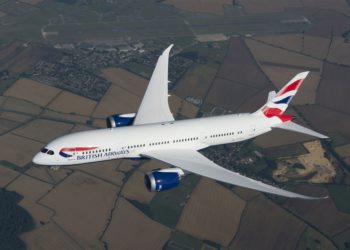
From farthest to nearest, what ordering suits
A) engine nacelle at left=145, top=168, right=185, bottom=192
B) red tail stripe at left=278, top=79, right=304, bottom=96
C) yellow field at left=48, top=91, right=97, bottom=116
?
yellow field at left=48, top=91, right=97, bottom=116
red tail stripe at left=278, top=79, right=304, bottom=96
engine nacelle at left=145, top=168, right=185, bottom=192

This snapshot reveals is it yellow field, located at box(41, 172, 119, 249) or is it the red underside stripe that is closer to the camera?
yellow field, located at box(41, 172, 119, 249)

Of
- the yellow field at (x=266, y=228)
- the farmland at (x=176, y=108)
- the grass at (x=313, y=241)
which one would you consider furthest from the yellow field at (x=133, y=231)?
the grass at (x=313, y=241)

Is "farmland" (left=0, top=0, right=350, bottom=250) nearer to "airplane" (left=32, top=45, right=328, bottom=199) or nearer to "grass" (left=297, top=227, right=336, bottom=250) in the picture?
"grass" (left=297, top=227, right=336, bottom=250)

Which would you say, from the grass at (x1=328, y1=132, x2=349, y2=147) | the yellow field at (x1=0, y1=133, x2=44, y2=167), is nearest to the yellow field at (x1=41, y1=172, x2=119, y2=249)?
the yellow field at (x1=0, y1=133, x2=44, y2=167)

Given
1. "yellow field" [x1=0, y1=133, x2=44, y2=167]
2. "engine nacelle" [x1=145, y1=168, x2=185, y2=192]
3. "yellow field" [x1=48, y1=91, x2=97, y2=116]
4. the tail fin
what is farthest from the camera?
"yellow field" [x1=48, y1=91, x2=97, y2=116]

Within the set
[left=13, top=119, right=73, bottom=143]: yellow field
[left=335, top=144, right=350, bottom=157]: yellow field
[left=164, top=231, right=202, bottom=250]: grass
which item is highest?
[left=335, top=144, right=350, bottom=157]: yellow field

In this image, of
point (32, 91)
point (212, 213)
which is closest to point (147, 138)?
point (212, 213)

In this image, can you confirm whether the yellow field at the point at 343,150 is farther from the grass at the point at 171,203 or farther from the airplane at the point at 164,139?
the grass at the point at 171,203

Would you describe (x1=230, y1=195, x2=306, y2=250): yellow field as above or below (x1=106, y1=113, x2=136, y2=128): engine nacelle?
below
